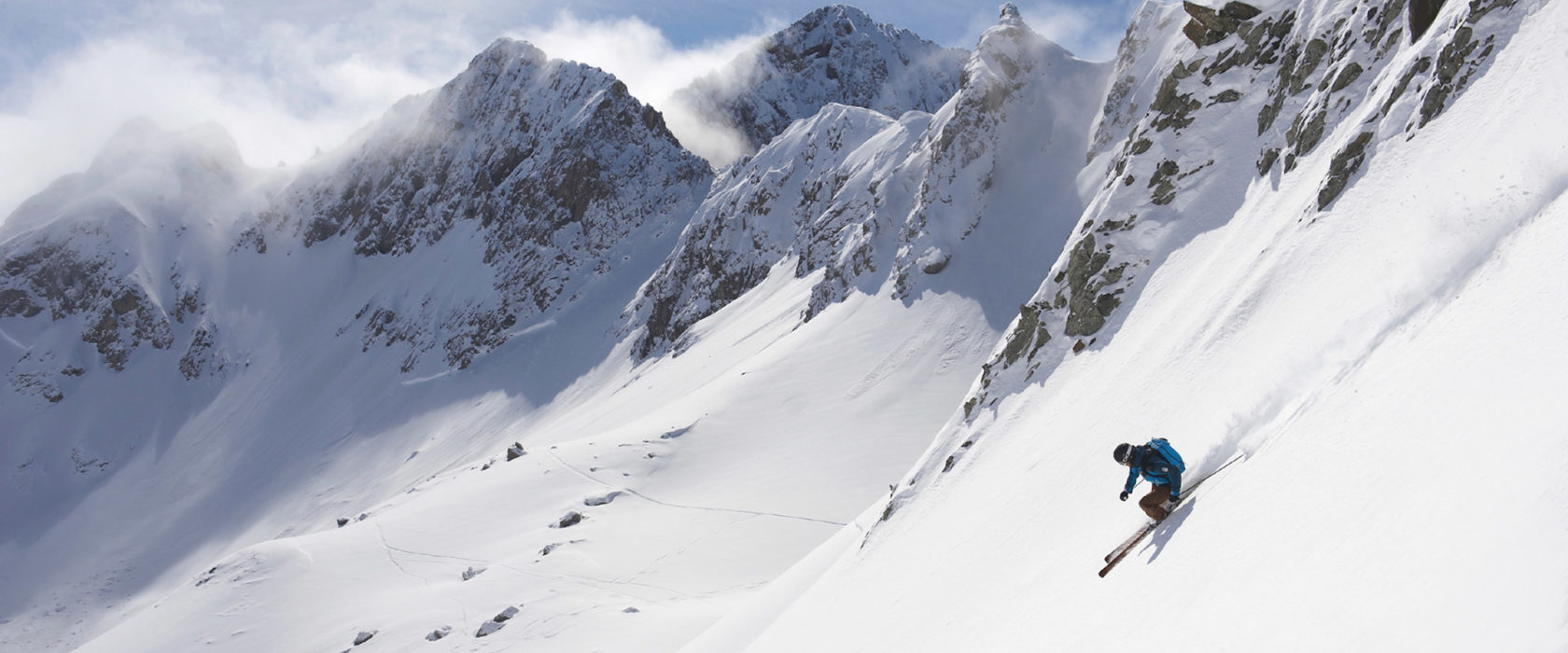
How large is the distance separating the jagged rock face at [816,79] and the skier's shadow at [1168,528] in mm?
145839

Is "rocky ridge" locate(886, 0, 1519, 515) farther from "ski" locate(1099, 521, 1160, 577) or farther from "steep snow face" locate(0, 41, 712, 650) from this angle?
"steep snow face" locate(0, 41, 712, 650)

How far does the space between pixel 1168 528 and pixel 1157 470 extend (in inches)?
29.5

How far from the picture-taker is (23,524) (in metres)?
111

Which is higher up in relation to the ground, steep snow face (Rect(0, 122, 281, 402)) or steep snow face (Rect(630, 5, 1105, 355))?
steep snow face (Rect(0, 122, 281, 402))

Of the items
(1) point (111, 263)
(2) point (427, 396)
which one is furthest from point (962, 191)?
(1) point (111, 263)

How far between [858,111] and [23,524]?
392ft

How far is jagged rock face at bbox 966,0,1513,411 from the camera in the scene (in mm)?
14695

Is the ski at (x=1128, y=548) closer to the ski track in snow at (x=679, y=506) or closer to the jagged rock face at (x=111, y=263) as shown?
the ski track in snow at (x=679, y=506)

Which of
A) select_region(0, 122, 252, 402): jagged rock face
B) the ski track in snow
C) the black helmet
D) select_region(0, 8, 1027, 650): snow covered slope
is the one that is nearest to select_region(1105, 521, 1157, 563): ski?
the black helmet

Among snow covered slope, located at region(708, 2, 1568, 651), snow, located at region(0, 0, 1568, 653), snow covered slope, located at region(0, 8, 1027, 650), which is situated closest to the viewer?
snow covered slope, located at region(708, 2, 1568, 651)

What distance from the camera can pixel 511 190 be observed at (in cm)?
12594

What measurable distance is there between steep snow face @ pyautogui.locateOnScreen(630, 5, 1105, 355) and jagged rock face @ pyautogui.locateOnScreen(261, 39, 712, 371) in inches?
1341

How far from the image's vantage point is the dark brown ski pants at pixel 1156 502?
10.0m

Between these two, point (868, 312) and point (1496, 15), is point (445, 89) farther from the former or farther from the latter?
point (1496, 15)
